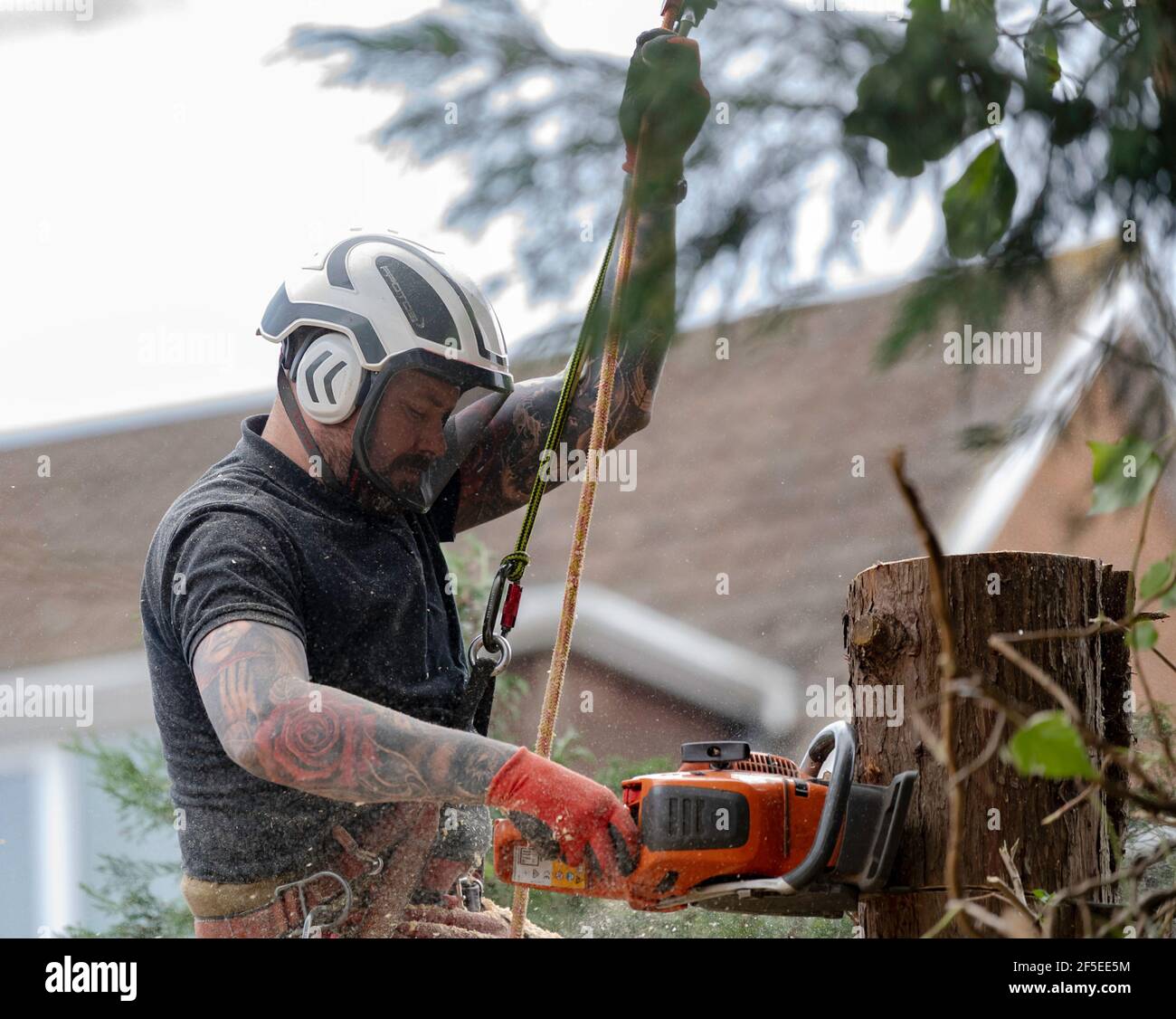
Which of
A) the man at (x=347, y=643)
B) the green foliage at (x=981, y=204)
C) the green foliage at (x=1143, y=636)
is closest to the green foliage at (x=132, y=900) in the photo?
the man at (x=347, y=643)

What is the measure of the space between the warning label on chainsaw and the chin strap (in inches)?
39.4

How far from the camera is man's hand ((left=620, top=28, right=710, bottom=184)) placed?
197 centimetres

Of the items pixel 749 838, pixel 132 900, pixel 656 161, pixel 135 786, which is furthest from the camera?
pixel 135 786

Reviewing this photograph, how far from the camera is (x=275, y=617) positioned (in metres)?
2.63

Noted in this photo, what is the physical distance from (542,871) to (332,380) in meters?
1.20

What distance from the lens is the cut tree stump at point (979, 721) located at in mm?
2434

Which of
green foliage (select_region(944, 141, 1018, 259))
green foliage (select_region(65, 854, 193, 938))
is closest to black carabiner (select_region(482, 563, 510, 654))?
green foliage (select_region(944, 141, 1018, 259))

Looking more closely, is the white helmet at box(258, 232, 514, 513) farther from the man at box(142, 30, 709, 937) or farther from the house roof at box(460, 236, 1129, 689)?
the house roof at box(460, 236, 1129, 689)

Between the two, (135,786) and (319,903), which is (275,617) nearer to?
(319,903)

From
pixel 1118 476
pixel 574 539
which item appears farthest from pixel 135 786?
pixel 1118 476
